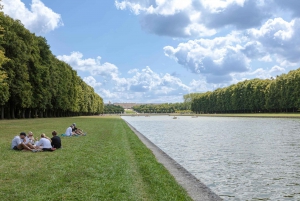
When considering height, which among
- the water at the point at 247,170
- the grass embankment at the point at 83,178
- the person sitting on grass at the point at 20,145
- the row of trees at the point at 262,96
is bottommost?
the water at the point at 247,170

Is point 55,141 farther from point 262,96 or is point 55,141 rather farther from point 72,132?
point 262,96

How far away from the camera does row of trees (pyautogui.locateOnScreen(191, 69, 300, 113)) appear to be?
9738cm

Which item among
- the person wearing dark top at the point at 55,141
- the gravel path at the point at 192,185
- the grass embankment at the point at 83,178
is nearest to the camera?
Result: the grass embankment at the point at 83,178

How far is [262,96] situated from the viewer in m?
119

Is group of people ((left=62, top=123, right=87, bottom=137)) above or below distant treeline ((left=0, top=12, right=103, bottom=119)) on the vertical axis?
below

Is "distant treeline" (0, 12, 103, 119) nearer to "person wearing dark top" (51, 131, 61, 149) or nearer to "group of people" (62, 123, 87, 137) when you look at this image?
"group of people" (62, 123, 87, 137)

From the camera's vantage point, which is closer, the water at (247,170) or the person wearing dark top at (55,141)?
the water at (247,170)

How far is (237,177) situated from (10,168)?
26.7ft

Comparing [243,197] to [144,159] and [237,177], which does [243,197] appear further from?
[144,159]

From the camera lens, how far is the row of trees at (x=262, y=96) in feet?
319

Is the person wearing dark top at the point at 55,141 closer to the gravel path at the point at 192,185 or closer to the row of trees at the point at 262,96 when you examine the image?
the gravel path at the point at 192,185

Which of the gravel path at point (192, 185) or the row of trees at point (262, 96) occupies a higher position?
the row of trees at point (262, 96)

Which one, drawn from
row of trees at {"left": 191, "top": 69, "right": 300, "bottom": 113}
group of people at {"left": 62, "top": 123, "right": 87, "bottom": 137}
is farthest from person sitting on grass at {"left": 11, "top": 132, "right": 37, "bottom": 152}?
row of trees at {"left": 191, "top": 69, "right": 300, "bottom": 113}

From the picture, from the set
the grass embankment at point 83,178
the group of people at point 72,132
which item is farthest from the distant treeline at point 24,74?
the grass embankment at point 83,178
